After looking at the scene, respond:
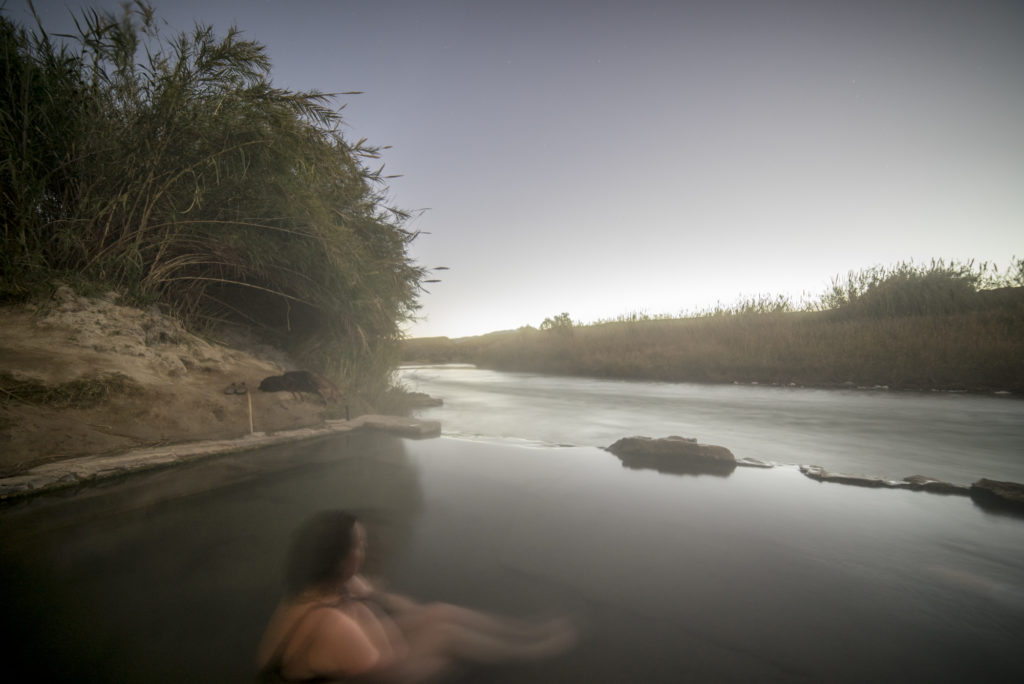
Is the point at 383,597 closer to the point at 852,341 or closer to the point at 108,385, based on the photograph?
the point at 108,385

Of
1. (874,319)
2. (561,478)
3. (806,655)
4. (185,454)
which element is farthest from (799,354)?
(185,454)

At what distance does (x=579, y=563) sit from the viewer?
2.40m

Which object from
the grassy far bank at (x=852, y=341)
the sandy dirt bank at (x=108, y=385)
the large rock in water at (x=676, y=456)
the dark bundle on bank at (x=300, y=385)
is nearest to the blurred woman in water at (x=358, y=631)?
the large rock in water at (x=676, y=456)

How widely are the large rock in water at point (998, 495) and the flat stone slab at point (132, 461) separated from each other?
6.64 m

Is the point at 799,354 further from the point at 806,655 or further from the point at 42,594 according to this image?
the point at 42,594

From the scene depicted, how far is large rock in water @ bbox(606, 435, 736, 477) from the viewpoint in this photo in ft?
13.9

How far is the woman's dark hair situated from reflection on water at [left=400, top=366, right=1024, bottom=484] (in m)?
4.24

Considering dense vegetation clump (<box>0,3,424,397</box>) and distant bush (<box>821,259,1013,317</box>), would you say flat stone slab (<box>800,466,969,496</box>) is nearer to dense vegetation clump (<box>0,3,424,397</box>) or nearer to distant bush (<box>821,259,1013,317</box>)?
dense vegetation clump (<box>0,3,424,397</box>)

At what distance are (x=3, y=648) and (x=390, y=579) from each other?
1.53 m

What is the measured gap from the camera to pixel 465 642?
5.68ft

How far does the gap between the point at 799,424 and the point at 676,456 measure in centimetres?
362

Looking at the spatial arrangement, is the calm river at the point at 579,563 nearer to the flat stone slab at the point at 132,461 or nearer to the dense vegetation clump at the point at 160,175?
the flat stone slab at the point at 132,461

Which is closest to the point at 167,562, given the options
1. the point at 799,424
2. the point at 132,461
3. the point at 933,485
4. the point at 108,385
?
the point at 132,461

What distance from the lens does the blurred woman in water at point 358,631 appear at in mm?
→ 1522
